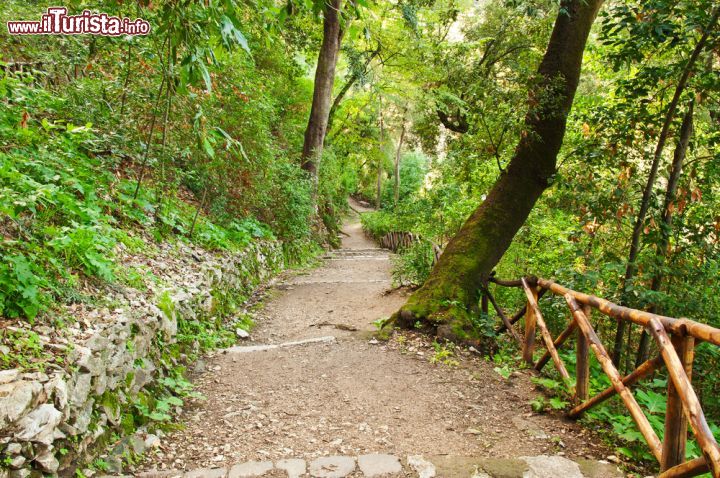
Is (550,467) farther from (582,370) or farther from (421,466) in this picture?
(582,370)

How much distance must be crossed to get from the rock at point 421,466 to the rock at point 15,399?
2.28 meters

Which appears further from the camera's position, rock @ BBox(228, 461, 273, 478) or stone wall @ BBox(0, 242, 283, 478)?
rock @ BBox(228, 461, 273, 478)

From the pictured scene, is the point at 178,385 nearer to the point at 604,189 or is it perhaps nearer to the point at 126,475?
the point at 126,475

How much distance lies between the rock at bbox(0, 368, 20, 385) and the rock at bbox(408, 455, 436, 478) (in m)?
2.39

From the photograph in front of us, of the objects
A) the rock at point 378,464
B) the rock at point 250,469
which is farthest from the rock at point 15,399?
the rock at point 378,464

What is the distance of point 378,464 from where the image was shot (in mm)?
2879

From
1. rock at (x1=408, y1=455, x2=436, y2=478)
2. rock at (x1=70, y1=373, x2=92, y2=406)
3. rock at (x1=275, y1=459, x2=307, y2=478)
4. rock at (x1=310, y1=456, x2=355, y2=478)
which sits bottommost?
rock at (x1=275, y1=459, x2=307, y2=478)

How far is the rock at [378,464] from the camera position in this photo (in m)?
2.79

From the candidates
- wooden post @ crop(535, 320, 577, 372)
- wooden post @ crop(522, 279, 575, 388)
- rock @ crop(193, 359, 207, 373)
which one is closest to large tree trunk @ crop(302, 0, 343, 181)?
rock @ crop(193, 359, 207, 373)

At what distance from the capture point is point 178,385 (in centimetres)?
388

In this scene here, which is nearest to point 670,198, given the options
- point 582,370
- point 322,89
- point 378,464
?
point 582,370

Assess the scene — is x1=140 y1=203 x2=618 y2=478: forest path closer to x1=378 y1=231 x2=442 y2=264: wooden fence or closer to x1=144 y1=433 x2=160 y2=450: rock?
x1=144 y1=433 x2=160 y2=450: rock

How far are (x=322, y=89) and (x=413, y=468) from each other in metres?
11.1

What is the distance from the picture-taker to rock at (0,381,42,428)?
Answer: 209 cm
